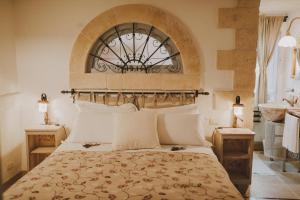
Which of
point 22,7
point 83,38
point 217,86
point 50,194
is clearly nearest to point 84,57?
point 83,38

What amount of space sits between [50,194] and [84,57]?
6.48 feet

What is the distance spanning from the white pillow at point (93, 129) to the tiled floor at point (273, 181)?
5.69 ft

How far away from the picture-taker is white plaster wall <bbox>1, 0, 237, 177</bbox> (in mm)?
3391

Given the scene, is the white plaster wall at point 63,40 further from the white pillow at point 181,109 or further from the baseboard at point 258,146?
the baseboard at point 258,146

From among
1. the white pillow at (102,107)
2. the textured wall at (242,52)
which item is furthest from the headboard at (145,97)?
the textured wall at (242,52)

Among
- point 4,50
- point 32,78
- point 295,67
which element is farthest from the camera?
point 295,67

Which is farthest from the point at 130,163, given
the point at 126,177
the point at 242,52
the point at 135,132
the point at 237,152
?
the point at 242,52

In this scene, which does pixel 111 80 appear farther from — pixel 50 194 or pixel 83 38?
pixel 50 194

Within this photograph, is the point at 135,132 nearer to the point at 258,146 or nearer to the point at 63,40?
the point at 63,40

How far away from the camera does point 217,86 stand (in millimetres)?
3467

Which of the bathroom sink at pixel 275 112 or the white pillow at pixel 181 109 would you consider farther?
the bathroom sink at pixel 275 112

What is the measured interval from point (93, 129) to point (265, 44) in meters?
3.44

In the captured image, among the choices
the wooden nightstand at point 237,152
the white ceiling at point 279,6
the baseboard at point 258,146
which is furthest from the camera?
the baseboard at point 258,146

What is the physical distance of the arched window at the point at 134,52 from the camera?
3490 millimetres
